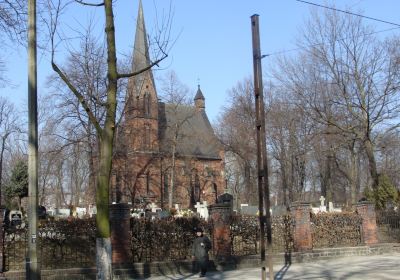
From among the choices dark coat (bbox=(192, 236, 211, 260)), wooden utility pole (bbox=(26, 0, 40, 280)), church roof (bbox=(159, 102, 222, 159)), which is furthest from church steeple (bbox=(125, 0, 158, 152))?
wooden utility pole (bbox=(26, 0, 40, 280))

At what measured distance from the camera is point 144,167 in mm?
59031

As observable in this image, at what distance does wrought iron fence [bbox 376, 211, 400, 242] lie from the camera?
83.5 feet

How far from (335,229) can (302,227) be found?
114 inches

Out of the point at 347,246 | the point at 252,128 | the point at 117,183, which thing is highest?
the point at 252,128

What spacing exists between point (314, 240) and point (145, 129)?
39067 millimetres

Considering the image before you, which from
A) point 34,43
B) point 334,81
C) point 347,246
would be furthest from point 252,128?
point 34,43

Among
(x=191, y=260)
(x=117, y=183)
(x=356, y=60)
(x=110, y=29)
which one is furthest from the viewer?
(x=117, y=183)

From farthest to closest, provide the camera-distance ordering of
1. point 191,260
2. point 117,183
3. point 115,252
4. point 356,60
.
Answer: point 117,183, point 356,60, point 191,260, point 115,252

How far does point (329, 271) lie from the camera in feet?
55.3

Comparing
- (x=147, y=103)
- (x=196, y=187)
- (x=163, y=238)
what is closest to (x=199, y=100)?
(x=196, y=187)

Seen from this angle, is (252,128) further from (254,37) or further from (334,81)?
(254,37)

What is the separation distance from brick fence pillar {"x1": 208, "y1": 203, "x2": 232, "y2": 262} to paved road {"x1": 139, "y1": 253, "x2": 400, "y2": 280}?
2.95 ft

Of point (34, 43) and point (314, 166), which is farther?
point (314, 166)

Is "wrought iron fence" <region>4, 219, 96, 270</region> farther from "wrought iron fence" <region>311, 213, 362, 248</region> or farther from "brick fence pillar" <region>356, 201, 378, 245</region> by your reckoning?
"brick fence pillar" <region>356, 201, 378, 245</region>
